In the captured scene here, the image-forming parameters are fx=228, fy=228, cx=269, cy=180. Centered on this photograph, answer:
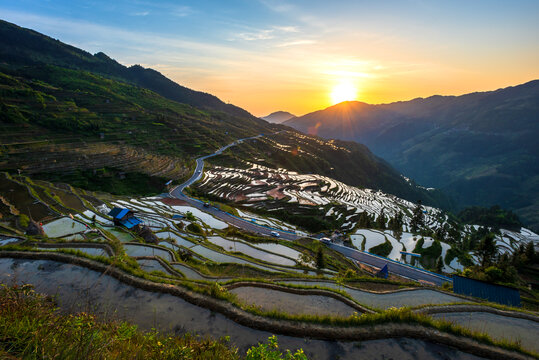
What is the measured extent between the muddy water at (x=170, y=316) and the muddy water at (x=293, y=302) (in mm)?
2151

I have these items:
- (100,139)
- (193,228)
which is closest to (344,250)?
(193,228)

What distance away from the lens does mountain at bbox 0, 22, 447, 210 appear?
55594 millimetres

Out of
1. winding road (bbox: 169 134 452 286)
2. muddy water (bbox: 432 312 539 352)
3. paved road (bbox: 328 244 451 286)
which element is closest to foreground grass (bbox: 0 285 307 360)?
muddy water (bbox: 432 312 539 352)

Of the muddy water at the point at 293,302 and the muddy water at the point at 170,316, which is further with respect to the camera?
the muddy water at the point at 293,302

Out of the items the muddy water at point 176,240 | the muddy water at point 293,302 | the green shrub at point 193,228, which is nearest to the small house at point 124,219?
the muddy water at point 176,240

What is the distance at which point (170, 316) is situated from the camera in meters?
7.80

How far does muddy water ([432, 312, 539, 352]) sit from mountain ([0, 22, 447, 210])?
6586 cm

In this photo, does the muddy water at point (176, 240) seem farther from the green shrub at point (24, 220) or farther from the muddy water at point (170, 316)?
the muddy water at point (170, 316)

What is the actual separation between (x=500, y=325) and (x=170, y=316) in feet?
45.2

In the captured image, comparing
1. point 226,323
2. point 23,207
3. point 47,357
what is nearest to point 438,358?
point 226,323

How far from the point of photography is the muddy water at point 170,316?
6633 mm

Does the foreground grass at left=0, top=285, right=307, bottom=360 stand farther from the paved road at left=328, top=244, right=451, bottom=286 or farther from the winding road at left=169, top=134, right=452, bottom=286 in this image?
the winding road at left=169, top=134, right=452, bottom=286

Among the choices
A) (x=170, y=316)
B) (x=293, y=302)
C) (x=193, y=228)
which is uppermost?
(x=170, y=316)

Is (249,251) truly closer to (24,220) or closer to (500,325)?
(500,325)
